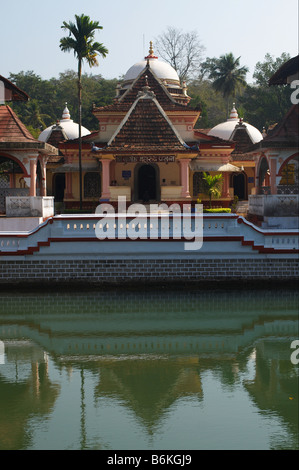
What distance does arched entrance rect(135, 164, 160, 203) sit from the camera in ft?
80.6

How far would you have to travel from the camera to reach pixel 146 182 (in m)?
24.7

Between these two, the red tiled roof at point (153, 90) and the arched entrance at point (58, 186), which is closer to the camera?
the red tiled roof at point (153, 90)

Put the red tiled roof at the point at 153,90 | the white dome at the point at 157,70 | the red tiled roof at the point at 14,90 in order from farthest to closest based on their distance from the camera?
the white dome at the point at 157,70
the red tiled roof at the point at 153,90
the red tiled roof at the point at 14,90

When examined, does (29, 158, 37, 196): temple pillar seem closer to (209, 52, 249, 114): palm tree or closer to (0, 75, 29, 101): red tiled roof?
(0, 75, 29, 101): red tiled roof

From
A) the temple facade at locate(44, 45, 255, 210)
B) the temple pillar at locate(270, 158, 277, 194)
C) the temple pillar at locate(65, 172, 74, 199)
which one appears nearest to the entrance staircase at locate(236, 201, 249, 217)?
the temple facade at locate(44, 45, 255, 210)

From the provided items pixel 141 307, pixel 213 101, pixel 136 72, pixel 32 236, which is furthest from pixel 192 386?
pixel 213 101

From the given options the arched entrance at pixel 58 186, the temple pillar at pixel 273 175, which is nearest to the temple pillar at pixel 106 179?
the temple pillar at pixel 273 175

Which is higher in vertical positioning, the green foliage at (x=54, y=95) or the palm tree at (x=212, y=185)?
the green foliage at (x=54, y=95)

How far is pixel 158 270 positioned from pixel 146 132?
8.13 m

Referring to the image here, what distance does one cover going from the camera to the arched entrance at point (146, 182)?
24578 millimetres

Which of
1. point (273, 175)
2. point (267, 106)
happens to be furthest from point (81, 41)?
point (267, 106)

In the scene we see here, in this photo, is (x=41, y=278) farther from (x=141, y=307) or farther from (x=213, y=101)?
(x=213, y=101)

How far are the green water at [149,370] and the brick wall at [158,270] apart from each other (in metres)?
0.44

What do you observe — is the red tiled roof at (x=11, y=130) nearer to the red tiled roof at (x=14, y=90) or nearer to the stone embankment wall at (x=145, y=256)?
the red tiled roof at (x=14, y=90)
